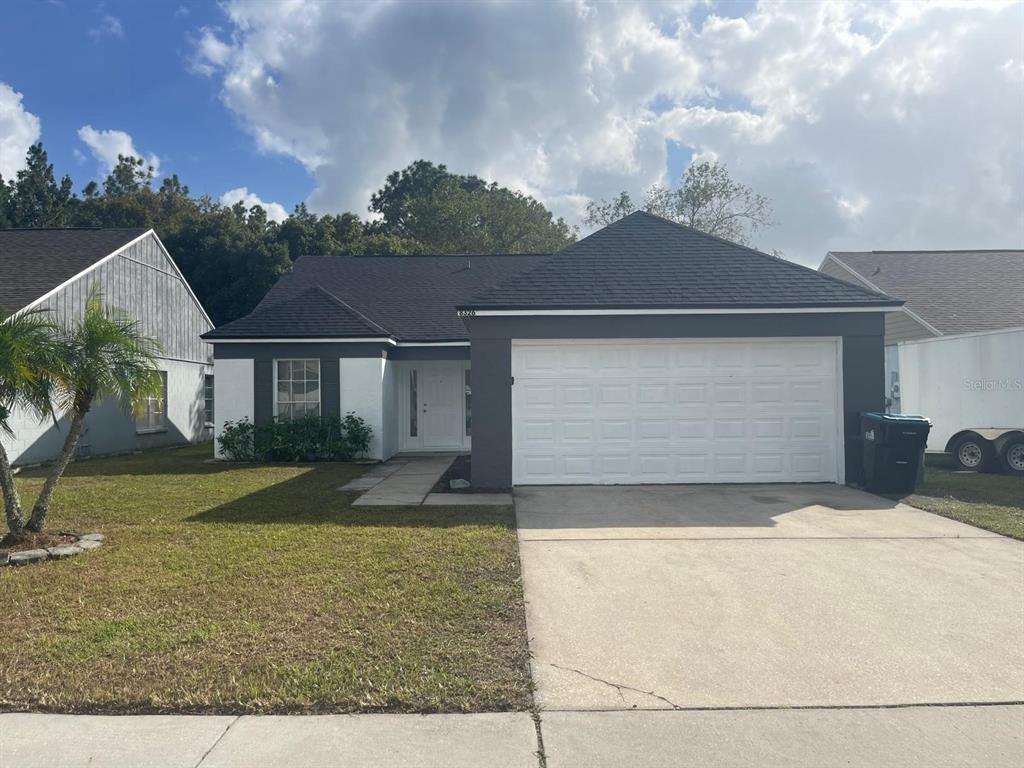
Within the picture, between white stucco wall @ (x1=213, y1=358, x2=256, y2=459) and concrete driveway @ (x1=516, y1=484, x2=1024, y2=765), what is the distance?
902 cm

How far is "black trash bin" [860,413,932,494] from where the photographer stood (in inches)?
390

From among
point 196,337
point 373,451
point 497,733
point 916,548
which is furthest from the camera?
point 196,337

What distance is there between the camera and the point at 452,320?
691 inches

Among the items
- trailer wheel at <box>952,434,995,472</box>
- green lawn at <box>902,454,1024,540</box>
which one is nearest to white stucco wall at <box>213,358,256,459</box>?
green lawn at <box>902,454,1024,540</box>

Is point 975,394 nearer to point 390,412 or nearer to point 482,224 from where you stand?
point 390,412

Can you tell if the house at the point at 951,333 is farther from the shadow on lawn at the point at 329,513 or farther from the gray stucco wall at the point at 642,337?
the shadow on lawn at the point at 329,513

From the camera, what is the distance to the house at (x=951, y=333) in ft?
42.3

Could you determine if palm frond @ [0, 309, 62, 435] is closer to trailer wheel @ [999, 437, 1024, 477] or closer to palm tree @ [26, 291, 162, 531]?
palm tree @ [26, 291, 162, 531]

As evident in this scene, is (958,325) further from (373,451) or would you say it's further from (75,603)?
(75,603)

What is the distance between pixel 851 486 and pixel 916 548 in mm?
3903

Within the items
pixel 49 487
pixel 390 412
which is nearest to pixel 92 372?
pixel 49 487

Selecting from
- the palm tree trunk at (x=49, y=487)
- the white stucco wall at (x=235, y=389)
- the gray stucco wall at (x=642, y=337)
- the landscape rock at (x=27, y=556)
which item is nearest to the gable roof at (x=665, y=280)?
the gray stucco wall at (x=642, y=337)

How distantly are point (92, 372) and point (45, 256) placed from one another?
13117 mm

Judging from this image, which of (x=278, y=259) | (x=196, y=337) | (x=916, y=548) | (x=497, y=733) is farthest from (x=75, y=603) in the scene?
(x=278, y=259)
